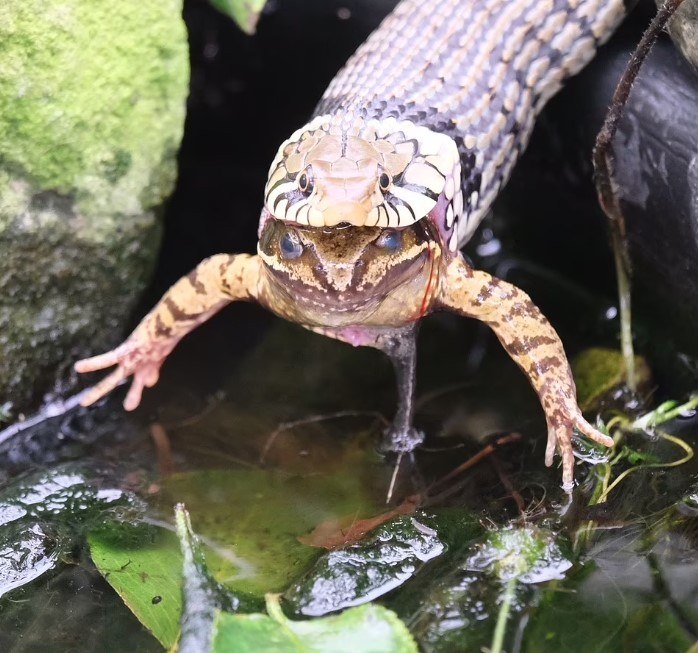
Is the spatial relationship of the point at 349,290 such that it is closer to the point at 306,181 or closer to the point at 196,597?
Answer: the point at 306,181

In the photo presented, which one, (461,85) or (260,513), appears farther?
(461,85)

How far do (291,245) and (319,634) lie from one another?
752mm

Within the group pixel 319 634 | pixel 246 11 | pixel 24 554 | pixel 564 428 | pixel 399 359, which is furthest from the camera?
pixel 246 11

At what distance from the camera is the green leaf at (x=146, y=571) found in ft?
5.36

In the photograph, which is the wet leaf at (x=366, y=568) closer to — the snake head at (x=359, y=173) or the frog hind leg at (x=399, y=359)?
the frog hind leg at (x=399, y=359)

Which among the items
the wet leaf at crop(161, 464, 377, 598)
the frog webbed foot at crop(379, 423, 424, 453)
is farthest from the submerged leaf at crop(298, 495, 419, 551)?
Answer: the frog webbed foot at crop(379, 423, 424, 453)

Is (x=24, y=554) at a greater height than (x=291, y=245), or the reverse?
(x=291, y=245)

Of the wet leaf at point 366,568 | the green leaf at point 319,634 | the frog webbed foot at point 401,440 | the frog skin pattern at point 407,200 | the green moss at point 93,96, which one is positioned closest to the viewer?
the green leaf at point 319,634

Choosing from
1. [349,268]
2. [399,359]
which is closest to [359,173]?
[349,268]

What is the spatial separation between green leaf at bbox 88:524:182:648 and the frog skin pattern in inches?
21.5

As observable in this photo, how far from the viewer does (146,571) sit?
175 cm

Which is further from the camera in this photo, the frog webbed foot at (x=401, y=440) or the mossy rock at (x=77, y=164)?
the frog webbed foot at (x=401, y=440)

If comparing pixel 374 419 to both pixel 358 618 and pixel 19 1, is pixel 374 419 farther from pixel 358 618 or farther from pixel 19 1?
pixel 19 1

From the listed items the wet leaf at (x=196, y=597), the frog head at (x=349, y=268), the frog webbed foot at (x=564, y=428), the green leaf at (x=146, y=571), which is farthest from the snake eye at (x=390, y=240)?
the green leaf at (x=146, y=571)
